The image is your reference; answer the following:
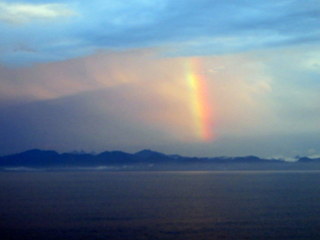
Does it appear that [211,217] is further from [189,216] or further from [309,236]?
[309,236]

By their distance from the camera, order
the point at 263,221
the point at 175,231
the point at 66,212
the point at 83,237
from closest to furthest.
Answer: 1. the point at 83,237
2. the point at 175,231
3. the point at 263,221
4. the point at 66,212

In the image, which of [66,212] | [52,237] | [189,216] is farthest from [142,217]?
[52,237]

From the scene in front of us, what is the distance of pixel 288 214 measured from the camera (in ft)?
213

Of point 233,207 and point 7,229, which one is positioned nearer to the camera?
point 7,229

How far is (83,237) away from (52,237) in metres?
2.93

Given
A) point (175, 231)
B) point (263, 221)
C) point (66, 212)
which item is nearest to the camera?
point (175, 231)

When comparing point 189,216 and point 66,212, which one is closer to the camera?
point 189,216

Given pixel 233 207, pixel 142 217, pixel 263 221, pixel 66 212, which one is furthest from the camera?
pixel 233 207

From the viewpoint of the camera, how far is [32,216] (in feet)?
204

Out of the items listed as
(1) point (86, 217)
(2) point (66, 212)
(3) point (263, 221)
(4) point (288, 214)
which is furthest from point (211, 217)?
(2) point (66, 212)

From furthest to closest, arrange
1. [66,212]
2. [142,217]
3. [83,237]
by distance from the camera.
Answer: [66,212]
[142,217]
[83,237]

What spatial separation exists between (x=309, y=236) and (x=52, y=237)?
24378 mm

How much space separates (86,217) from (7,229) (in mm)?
13191

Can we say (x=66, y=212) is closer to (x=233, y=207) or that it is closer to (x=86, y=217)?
(x=86, y=217)
